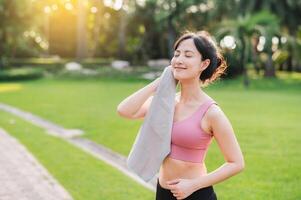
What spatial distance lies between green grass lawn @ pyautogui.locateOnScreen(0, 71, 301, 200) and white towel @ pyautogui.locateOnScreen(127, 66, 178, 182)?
421 centimetres

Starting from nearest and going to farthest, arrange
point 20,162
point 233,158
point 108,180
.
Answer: point 233,158, point 108,180, point 20,162

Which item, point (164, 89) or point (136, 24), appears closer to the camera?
point (164, 89)

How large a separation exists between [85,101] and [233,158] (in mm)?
19085

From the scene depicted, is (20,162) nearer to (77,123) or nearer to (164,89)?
(77,123)

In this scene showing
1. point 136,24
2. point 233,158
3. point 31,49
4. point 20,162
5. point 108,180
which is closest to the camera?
point 233,158

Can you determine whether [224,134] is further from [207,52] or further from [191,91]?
[207,52]

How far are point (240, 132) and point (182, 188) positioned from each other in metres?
10.6

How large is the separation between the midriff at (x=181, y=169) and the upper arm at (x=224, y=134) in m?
0.21

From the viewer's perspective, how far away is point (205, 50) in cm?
325

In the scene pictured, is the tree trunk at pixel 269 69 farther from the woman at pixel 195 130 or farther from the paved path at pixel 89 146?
the woman at pixel 195 130

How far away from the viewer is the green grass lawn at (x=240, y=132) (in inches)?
322

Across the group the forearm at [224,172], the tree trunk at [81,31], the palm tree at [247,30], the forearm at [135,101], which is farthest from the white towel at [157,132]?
the tree trunk at [81,31]

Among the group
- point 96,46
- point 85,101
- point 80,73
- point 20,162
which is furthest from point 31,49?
point 20,162

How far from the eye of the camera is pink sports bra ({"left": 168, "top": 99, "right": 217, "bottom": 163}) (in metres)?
3.15
